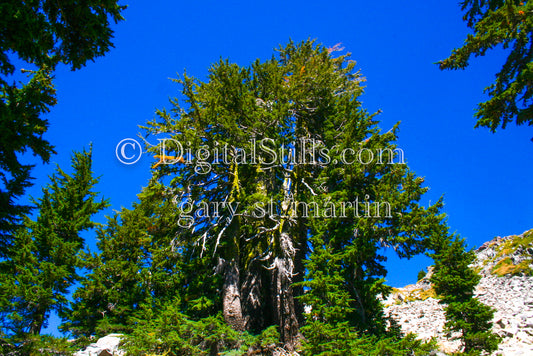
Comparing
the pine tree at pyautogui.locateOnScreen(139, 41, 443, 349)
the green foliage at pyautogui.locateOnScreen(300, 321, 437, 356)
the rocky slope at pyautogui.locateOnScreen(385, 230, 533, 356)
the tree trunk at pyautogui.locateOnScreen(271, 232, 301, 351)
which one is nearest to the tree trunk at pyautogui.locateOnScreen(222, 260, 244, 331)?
the pine tree at pyautogui.locateOnScreen(139, 41, 443, 349)

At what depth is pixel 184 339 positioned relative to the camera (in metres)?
11.2

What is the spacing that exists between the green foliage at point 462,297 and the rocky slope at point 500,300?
78 cm

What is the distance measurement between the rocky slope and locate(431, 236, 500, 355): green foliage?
0.78 meters

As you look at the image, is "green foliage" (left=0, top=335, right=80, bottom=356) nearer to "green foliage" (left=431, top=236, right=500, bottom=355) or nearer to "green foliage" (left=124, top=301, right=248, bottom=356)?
"green foliage" (left=124, top=301, right=248, bottom=356)

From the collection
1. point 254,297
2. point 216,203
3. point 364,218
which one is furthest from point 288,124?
point 254,297

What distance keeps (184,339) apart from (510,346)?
12.9 meters

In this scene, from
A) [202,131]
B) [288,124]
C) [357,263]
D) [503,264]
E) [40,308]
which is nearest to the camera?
[357,263]

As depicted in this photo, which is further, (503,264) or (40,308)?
(503,264)

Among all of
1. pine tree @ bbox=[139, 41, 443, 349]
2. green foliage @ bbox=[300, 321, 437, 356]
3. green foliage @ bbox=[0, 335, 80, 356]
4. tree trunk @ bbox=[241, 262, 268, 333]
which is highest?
pine tree @ bbox=[139, 41, 443, 349]

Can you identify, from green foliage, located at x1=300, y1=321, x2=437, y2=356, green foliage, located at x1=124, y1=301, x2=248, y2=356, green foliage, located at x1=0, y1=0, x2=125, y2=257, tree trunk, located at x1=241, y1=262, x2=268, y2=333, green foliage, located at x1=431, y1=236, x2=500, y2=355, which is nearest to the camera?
green foliage, located at x1=0, y1=0, x2=125, y2=257

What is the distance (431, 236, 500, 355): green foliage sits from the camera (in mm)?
11031

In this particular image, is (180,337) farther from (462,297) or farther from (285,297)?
(462,297)

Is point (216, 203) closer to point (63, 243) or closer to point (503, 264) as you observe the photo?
point (63, 243)

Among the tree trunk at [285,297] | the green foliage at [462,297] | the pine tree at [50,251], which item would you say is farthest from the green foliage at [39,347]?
the green foliage at [462,297]
